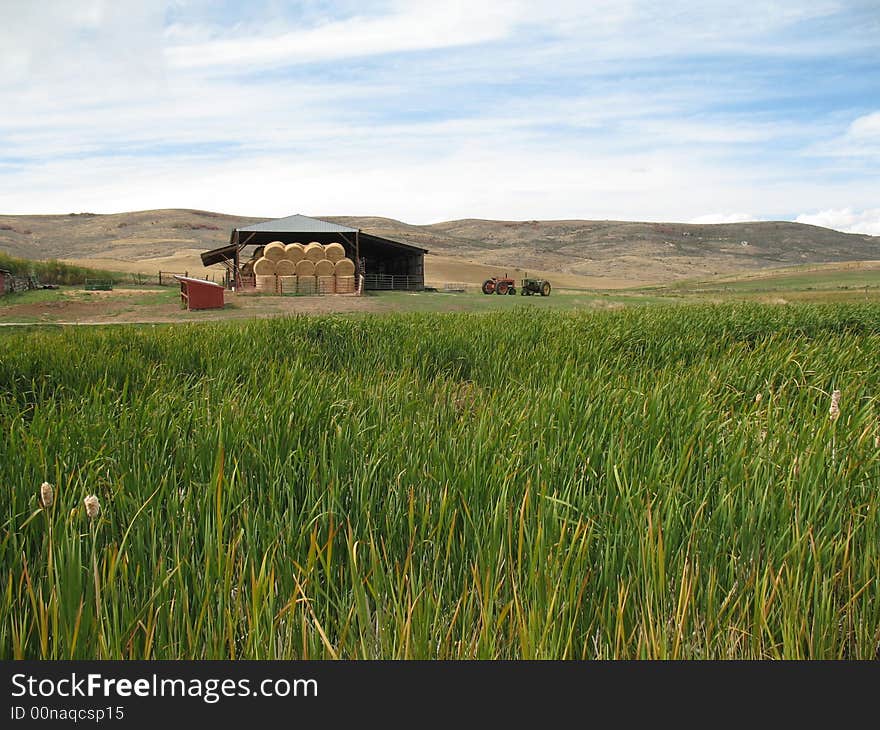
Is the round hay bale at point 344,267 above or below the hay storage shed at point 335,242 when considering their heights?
below

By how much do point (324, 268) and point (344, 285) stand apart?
4.45 ft

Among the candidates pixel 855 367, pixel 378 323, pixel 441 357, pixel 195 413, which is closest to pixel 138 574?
pixel 195 413

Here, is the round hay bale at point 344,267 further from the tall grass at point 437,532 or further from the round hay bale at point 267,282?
the tall grass at point 437,532

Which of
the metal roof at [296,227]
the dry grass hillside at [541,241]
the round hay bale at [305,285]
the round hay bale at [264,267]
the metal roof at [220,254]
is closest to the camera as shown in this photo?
the round hay bale at [264,267]

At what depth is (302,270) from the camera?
34.3m

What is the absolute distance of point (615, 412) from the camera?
13.4ft

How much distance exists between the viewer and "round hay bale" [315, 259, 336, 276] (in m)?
34.3

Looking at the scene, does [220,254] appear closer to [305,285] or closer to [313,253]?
[313,253]

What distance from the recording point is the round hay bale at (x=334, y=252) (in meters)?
34.7

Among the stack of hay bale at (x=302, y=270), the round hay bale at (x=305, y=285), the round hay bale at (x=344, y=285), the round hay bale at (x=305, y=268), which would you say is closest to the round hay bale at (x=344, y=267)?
the stack of hay bale at (x=302, y=270)

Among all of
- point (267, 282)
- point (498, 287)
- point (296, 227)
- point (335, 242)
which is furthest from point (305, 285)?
point (498, 287)

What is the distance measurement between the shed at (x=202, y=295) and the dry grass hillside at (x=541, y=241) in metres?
91.2

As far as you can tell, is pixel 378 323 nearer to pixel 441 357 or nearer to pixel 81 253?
pixel 441 357

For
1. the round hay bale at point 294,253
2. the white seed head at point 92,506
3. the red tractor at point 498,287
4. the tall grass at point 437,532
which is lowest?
the tall grass at point 437,532
